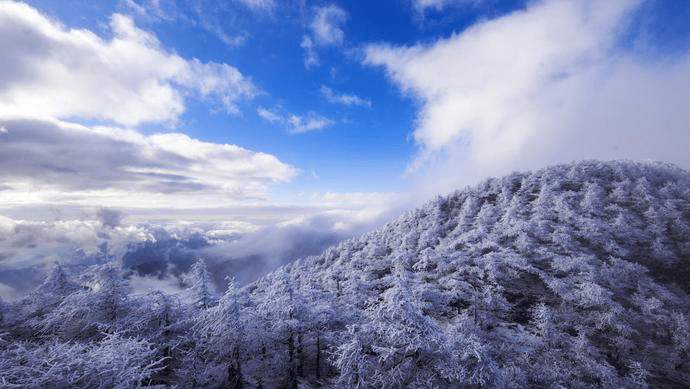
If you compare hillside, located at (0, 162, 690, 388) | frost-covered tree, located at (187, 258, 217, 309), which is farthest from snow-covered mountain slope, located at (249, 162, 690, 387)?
frost-covered tree, located at (187, 258, 217, 309)

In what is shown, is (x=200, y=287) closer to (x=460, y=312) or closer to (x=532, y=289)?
(x=460, y=312)

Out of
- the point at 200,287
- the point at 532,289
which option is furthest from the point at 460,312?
the point at 200,287

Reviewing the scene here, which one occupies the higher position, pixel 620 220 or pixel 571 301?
pixel 620 220

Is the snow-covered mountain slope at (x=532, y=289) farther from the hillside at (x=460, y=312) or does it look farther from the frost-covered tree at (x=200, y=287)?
the frost-covered tree at (x=200, y=287)

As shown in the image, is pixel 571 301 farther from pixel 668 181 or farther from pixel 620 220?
pixel 668 181

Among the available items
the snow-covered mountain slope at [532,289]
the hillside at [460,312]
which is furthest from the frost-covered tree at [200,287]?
the snow-covered mountain slope at [532,289]

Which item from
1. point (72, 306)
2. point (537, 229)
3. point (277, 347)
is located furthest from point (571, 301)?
point (72, 306)
